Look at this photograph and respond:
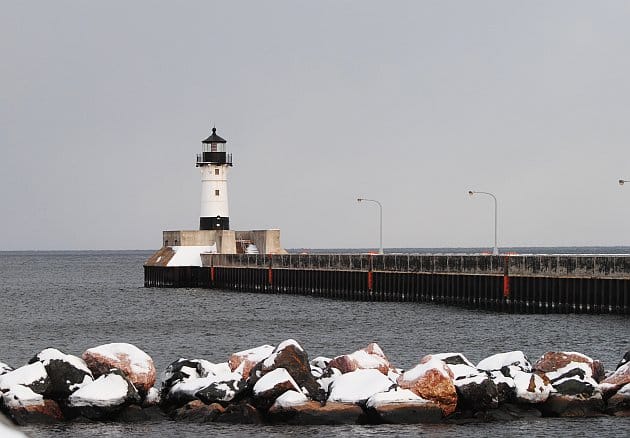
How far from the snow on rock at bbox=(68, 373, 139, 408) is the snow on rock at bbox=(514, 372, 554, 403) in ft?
25.2

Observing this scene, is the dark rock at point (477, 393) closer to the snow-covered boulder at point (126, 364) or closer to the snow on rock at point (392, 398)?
the snow on rock at point (392, 398)

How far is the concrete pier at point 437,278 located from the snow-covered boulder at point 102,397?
27450 mm

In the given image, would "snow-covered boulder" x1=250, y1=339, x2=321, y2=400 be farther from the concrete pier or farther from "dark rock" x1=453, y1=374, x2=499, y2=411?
the concrete pier

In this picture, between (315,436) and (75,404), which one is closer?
(315,436)

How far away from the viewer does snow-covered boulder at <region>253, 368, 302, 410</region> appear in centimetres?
2322

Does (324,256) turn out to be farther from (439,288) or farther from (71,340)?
(71,340)

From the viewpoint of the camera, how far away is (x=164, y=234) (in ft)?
277

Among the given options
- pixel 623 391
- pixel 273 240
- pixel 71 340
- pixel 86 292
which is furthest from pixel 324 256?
pixel 623 391

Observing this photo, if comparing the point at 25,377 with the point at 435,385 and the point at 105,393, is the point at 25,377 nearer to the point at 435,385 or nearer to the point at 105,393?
the point at 105,393

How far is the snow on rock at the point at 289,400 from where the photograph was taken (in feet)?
75.6

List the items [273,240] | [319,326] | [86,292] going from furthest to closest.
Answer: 1. [86,292]
2. [273,240]
3. [319,326]

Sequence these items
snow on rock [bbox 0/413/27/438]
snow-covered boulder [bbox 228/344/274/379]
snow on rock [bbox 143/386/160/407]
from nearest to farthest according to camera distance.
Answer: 1. snow on rock [bbox 0/413/27/438]
2. snow on rock [bbox 143/386/160/407]
3. snow-covered boulder [bbox 228/344/274/379]

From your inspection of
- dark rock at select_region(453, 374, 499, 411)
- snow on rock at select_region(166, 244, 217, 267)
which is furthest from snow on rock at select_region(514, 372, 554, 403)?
snow on rock at select_region(166, 244, 217, 267)

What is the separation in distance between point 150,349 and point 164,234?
4466cm
